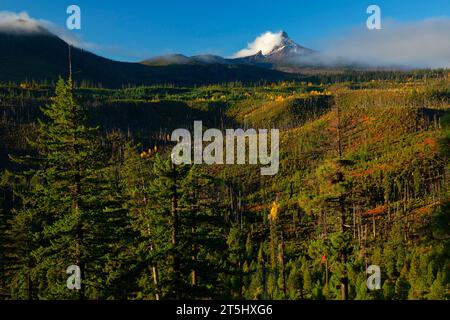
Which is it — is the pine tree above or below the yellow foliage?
above

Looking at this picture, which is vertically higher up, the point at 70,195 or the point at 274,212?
the point at 70,195

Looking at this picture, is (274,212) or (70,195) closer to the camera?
(70,195)

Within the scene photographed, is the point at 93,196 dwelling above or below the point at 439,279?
above

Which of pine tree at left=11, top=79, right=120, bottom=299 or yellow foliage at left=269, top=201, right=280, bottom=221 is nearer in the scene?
pine tree at left=11, top=79, right=120, bottom=299

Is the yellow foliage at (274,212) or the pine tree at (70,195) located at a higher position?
the pine tree at (70,195)

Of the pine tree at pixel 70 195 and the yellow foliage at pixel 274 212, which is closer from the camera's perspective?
the pine tree at pixel 70 195

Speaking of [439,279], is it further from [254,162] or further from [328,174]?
[254,162]
